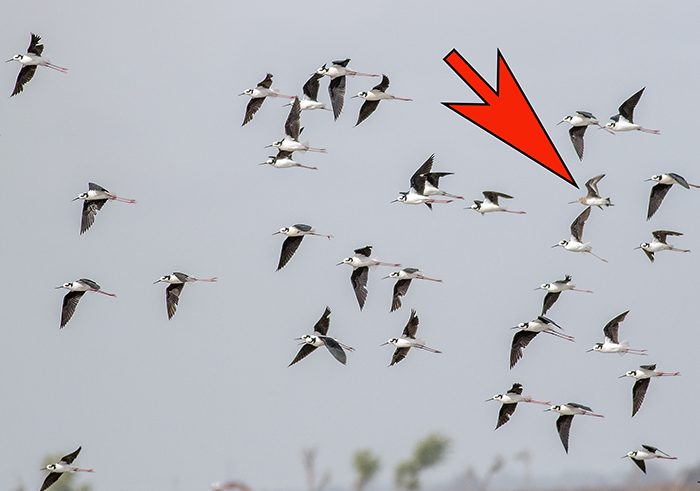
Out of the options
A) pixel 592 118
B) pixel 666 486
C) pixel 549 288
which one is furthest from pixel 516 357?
pixel 666 486

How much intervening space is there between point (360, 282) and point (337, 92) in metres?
4.98

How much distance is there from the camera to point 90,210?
90.8 ft

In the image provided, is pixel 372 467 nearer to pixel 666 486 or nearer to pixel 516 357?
pixel 666 486

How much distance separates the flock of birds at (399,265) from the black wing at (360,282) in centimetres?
3

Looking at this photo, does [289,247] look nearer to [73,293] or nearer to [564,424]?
[73,293]

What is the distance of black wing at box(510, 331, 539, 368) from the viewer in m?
28.3

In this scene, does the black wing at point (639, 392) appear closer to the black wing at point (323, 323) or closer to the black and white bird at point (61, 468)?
the black wing at point (323, 323)

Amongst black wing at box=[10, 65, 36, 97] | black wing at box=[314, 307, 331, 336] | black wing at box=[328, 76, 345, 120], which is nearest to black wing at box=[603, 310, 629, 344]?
black wing at box=[314, 307, 331, 336]

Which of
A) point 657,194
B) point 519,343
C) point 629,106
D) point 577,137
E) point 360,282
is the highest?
point 629,106

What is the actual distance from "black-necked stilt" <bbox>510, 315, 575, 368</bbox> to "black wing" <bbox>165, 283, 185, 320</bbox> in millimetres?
→ 8958

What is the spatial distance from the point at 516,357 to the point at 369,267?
468 cm

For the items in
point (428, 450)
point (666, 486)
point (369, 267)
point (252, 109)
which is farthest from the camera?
point (428, 450)

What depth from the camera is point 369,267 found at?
27.5 m

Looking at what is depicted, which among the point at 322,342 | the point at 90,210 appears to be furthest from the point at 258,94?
the point at 322,342
